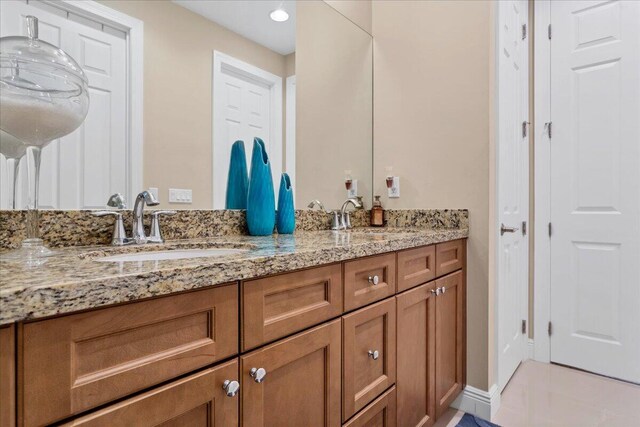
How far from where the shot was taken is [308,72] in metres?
1.88

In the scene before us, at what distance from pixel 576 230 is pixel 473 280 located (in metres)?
0.96

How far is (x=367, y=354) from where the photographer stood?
1.13m

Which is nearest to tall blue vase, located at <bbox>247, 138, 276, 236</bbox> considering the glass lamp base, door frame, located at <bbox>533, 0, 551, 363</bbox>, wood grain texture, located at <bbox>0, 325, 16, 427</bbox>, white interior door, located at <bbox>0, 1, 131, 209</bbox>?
white interior door, located at <bbox>0, 1, 131, 209</bbox>

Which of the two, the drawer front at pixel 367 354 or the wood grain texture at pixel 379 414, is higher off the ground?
the drawer front at pixel 367 354

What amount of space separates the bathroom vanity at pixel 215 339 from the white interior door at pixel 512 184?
0.84m

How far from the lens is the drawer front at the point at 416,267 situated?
4.31 ft

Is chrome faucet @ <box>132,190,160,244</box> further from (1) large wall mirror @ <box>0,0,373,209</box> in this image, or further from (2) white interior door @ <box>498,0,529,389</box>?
(2) white interior door @ <box>498,0,529,389</box>

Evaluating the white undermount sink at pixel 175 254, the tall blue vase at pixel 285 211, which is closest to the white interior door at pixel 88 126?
the white undermount sink at pixel 175 254

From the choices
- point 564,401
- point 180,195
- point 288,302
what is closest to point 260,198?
point 180,195

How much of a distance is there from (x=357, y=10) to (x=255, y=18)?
821 mm

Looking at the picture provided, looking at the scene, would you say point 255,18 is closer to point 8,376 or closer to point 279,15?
point 279,15

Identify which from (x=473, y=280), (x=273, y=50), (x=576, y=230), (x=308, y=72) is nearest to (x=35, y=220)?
(x=273, y=50)

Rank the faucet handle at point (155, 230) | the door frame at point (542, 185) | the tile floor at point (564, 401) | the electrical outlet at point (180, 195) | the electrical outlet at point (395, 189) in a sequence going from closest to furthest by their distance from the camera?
1. the faucet handle at point (155, 230)
2. the electrical outlet at point (180, 195)
3. the tile floor at point (564, 401)
4. the electrical outlet at point (395, 189)
5. the door frame at point (542, 185)

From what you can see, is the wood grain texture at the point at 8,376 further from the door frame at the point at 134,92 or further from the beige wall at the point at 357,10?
the beige wall at the point at 357,10
